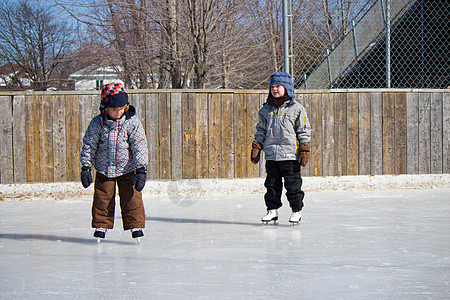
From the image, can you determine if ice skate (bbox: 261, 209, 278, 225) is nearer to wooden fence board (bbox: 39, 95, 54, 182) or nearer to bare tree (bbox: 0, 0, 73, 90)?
wooden fence board (bbox: 39, 95, 54, 182)

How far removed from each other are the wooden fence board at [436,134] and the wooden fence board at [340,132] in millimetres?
1158

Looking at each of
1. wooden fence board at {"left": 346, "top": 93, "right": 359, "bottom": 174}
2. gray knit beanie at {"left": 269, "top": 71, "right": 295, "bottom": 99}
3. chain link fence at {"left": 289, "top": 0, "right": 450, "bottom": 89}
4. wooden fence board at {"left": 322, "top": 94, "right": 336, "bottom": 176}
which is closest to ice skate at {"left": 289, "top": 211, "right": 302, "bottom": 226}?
gray knit beanie at {"left": 269, "top": 71, "right": 295, "bottom": 99}

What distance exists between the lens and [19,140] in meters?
6.62

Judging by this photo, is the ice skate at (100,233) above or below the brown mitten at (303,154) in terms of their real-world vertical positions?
below

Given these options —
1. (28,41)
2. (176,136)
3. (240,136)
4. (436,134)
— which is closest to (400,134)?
(436,134)

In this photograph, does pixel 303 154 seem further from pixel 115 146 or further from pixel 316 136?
pixel 316 136

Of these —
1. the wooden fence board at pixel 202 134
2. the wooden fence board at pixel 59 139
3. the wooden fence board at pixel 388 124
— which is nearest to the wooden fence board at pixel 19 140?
the wooden fence board at pixel 59 139

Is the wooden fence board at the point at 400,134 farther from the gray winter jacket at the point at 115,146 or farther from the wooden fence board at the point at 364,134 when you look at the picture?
the gray winter jacket at the point at 115,146

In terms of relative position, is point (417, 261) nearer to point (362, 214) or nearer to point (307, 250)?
point (307, 250)

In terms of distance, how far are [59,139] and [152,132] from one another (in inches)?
44.1

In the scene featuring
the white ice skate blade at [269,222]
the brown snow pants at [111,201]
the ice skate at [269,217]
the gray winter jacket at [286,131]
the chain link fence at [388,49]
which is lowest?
the white ice skate blade at [269,222]

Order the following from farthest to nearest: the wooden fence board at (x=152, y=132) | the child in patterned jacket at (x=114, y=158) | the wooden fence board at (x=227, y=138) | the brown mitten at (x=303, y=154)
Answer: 1. the wooden fence board at (x=227, y=138)
2. the wooden fence board at (x=152, y=132)
3. the brown mitten at (x=303, y=154)
4. the child in patterned jacket at (x=114, y=158)

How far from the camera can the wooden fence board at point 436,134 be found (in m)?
7.20

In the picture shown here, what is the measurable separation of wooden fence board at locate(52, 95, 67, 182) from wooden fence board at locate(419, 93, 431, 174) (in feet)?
14.9
